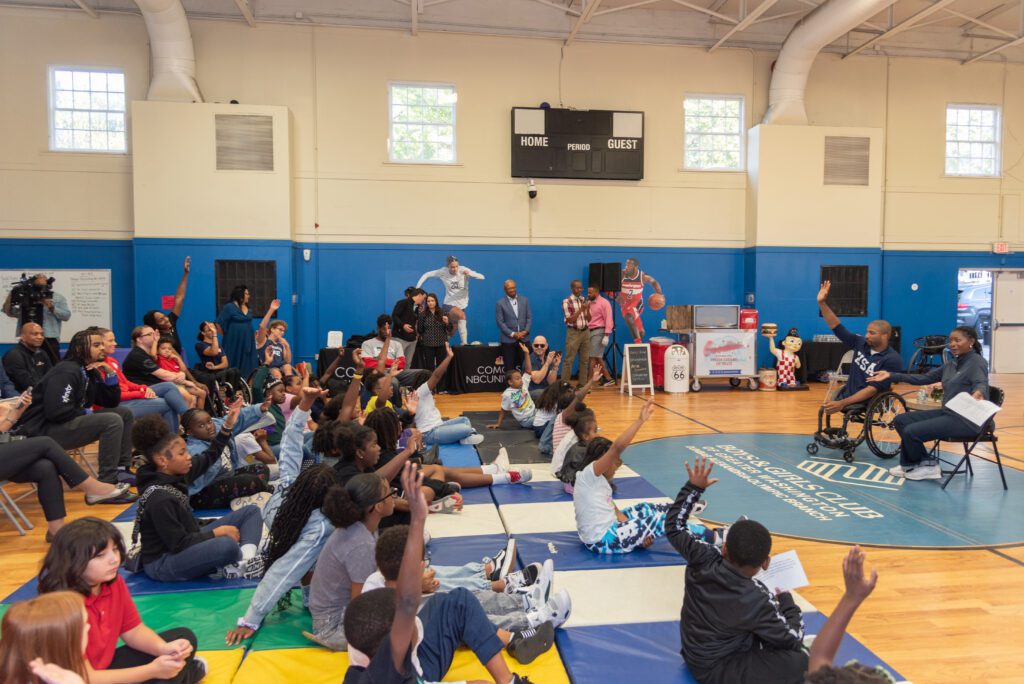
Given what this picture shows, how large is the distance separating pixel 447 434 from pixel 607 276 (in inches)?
236

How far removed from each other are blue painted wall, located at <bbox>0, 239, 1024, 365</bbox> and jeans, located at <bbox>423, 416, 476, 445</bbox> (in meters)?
5.74

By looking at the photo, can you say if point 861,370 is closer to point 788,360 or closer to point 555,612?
point 555,612

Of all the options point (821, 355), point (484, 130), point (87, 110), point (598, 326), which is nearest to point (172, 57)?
→ point (87, 110)

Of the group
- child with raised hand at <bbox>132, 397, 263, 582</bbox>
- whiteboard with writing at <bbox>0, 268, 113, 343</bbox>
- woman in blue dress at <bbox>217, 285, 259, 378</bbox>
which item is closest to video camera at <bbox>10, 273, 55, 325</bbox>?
woman in blue dress at <bbox>217, 285, 259, 378</bbox>

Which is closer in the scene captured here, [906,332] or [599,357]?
[599,357]

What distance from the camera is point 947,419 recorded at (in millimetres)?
5941

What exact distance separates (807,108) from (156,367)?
12198 millimetres

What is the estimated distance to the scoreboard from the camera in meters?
12.8

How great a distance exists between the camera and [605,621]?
3.41 m

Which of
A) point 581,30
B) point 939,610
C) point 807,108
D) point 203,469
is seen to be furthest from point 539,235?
point 939,610

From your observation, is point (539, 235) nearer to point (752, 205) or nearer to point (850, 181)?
point (752, 205)

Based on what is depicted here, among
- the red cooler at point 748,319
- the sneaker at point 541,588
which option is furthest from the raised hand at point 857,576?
the red cooler at point 748,319

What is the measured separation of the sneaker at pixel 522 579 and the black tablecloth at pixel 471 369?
319 inches

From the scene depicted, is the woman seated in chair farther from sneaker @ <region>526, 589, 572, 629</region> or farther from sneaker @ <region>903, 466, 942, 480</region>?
sneaker @ <region>526, 589, 572, 629</region>
